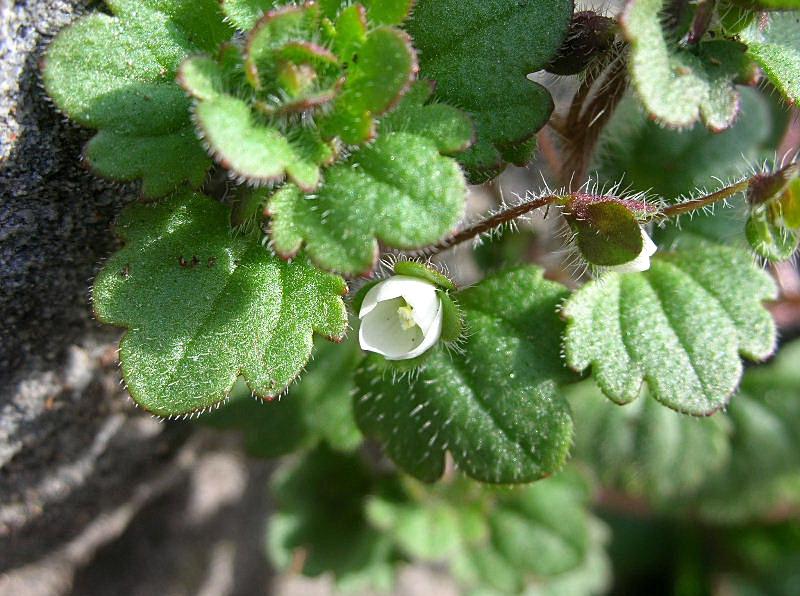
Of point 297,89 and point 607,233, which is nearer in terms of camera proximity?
point 297,89

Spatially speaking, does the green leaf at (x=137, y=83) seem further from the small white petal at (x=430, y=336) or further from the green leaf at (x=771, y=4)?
the green leaf at (x=771, y=4)

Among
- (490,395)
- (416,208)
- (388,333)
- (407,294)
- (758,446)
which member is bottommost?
(758,446)

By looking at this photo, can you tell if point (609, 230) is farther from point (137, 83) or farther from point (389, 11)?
point (137, 83)

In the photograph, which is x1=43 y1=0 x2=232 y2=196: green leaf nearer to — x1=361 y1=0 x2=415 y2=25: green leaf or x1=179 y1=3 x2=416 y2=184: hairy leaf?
x1=179 y1=3 x2=416 y2=184: hairy leaf

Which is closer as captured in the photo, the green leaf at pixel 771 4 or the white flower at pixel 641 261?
the green leaf at pixel 771 4

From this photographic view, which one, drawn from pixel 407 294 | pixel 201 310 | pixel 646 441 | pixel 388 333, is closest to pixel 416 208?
pixel 407 294

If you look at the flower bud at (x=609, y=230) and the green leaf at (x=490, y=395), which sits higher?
the flower bud at (x=609, y=230)

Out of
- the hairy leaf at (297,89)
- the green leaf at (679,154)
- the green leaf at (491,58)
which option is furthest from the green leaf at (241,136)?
the green leaf at (679,154)
